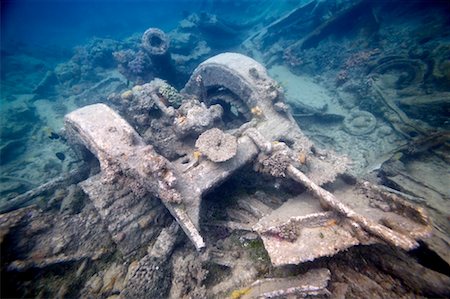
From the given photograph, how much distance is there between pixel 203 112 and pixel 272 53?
41.2 ft

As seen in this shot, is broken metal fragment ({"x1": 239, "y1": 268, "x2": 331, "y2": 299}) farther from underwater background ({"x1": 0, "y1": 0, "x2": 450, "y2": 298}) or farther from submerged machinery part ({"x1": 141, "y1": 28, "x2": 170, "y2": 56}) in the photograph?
submerged machinery part ({"x1": 141, "y1": 28, "x2": 170, "y2": 56})

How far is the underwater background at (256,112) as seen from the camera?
11.7ft

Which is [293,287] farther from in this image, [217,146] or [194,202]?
[217,146]

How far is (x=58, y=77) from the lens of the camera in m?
17.4

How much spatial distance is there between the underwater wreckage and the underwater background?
0.36 feet

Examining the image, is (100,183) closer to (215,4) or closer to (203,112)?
(203,112)

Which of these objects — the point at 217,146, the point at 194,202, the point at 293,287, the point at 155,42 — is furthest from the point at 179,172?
the point at 155,42

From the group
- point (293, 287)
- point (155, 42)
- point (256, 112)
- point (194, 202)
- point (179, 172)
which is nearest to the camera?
point (293, 287)

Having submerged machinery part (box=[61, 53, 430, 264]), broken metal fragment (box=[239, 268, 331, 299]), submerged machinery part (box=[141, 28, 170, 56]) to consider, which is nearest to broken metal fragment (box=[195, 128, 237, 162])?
submerged machinery part (box=[61, 53, 430, 264])

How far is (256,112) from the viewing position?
5777mm

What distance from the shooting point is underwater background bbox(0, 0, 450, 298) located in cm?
356

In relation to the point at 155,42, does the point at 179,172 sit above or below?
below

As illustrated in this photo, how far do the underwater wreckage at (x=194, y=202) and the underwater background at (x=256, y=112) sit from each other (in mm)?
109

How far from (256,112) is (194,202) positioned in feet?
9.60
